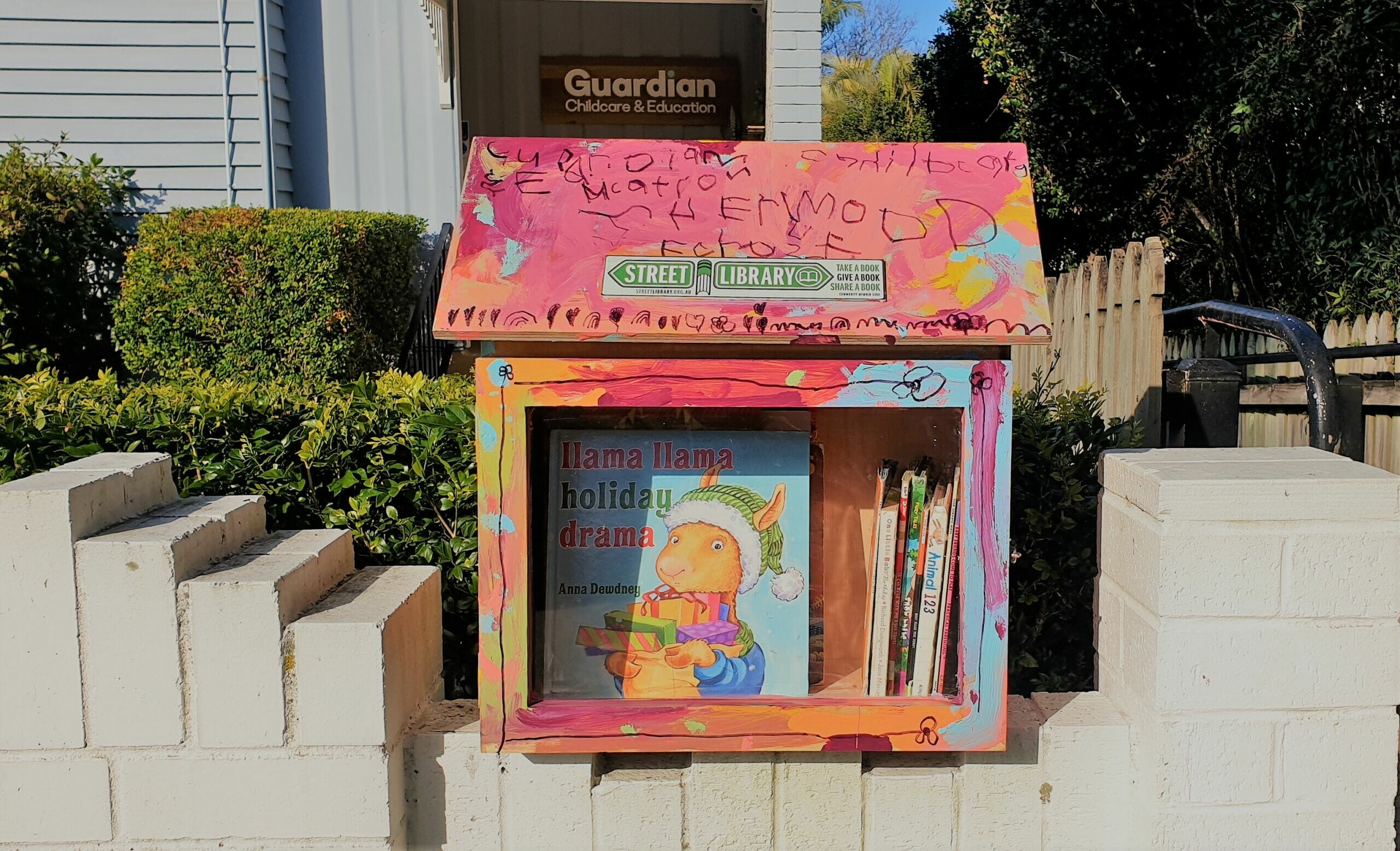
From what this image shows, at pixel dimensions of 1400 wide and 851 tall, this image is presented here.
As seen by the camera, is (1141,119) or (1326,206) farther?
(1141,119)

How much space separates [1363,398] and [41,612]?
4411 mm

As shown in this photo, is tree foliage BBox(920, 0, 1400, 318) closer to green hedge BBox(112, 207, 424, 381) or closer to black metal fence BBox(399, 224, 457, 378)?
black metal fence BBox(399, 224, 457, 378)

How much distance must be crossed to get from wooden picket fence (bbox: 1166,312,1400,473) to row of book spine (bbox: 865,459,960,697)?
220cm

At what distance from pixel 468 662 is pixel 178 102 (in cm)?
600

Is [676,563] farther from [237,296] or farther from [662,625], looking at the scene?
[237,296]

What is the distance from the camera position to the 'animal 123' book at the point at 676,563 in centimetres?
220

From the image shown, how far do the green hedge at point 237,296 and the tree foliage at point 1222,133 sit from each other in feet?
26.4

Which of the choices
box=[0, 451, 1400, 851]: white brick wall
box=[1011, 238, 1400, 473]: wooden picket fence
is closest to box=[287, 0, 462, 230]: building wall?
box=[1011, 238, 1400, 473]: wooden picket fence

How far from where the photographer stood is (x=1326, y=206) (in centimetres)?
933

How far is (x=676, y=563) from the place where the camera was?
2.21m

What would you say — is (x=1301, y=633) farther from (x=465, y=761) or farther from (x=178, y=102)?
(x=178, y=102)

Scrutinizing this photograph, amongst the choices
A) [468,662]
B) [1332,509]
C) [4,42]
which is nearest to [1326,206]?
[1332,509]

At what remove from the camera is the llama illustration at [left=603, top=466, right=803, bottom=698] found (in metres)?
2.19

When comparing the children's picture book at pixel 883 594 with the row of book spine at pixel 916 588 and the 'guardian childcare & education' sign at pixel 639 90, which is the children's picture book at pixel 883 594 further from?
the 'guardian childcare & education' sign at pixel 639 90
